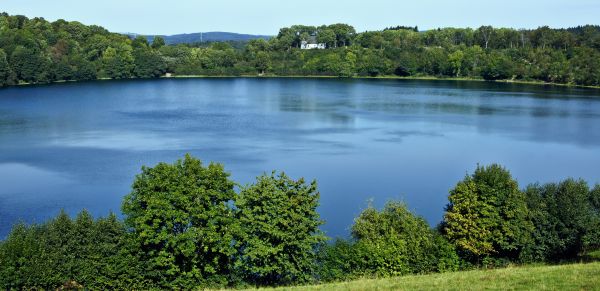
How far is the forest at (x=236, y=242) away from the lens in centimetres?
2169

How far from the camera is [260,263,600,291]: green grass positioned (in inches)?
647

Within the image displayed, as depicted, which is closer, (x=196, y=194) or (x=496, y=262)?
(x=196, y=194)

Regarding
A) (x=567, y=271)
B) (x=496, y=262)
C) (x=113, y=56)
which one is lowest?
(x=496, y=262)

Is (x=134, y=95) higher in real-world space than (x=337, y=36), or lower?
lower

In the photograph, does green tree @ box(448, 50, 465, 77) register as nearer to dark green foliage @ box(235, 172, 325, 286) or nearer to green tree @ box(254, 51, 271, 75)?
green tree @ box(254, 51, 271, 75)

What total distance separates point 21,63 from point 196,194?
105m

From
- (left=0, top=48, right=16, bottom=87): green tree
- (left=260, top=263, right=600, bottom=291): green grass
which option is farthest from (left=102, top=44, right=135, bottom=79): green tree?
(left=260, top=263, right=600, bottom=291): green grass

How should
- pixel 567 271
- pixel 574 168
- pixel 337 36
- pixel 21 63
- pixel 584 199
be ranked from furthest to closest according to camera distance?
pixel 337 36, pixel 21 63, pixel 574 168, pixel 584 199, pixel 567 271

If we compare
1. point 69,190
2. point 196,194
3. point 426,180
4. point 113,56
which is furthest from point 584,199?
point 113,56

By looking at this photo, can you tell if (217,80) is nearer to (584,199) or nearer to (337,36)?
(337,36)

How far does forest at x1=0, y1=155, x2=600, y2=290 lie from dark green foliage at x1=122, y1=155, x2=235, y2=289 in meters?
0.04

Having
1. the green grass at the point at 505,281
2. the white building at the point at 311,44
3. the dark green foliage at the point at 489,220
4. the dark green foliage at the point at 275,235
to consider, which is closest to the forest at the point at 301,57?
the white building at the point at 311,44

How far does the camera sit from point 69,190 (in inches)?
1510

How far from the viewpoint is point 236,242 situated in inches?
917
